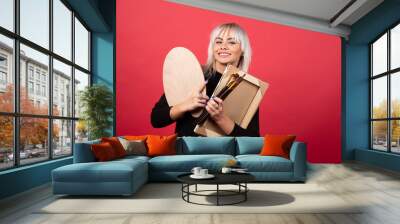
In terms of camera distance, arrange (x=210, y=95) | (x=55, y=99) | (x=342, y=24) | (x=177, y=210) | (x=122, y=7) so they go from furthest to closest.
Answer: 1. (x=342, y=24)
2. (x=122, y=7)
3. (x=210, y=95)
4. (x=55, y=99)
5. (x=177, y=210)

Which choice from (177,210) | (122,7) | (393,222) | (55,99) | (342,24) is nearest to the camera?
(393,222)

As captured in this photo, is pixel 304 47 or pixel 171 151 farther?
pixel 304 47

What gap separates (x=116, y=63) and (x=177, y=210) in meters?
4.52

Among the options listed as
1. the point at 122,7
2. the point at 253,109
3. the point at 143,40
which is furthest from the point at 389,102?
the point at 122,7

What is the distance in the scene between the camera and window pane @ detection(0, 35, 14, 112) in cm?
448

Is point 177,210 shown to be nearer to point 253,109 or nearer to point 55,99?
point 55,99

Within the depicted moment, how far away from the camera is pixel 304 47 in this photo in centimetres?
800

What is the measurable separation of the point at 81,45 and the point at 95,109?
4.47 ft

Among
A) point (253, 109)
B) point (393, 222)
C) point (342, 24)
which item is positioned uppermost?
point (342, 24)

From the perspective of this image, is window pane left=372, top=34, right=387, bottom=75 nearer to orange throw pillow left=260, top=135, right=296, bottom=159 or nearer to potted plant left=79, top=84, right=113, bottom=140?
orange throw pillow left=260, top=135, right=296, bottom=159

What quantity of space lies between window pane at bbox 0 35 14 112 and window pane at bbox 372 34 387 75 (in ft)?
23.1

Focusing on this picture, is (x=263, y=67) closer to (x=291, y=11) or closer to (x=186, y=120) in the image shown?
(x=291, y=11)

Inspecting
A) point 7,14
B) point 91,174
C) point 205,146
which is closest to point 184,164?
point 205,146

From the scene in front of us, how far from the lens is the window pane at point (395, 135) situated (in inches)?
291
